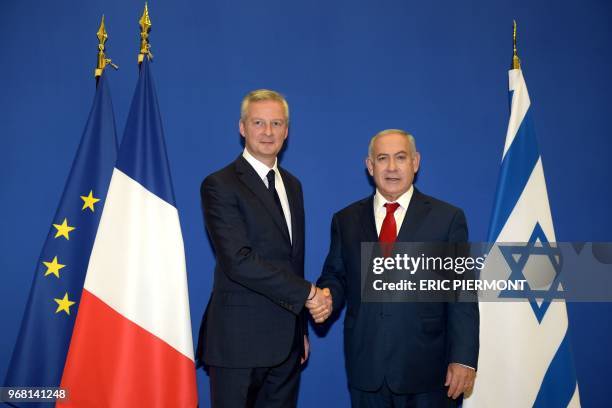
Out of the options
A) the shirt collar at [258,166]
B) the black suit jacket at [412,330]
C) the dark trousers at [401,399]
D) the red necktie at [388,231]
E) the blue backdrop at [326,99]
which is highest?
the blue backdrop at [326,99]

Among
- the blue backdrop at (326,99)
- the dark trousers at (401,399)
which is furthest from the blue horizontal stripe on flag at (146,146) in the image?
the dark trousers at (401,399)

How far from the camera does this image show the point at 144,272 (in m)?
2.55

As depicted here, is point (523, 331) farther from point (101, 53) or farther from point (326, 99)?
point (101, 53)

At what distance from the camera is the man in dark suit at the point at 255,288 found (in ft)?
6.98

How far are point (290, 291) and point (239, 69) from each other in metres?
1.64

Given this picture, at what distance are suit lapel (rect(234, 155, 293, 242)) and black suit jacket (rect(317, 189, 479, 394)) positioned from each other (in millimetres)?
381

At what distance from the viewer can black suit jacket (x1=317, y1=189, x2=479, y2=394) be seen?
212cm

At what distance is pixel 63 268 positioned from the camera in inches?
104

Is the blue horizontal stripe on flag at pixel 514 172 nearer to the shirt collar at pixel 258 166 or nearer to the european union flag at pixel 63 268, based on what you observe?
the shirt collar at pixel 258 166

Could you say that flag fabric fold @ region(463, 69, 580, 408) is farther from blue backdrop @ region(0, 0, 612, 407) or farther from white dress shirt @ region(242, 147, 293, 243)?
white dress shirt @ region(242, 147, 293, 243)

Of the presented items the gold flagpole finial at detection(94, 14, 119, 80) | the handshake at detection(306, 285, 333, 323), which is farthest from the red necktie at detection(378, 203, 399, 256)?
the gold flagpole finial at detection(94, 14, 119, 80)

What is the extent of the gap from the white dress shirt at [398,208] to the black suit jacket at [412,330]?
0.12 ft

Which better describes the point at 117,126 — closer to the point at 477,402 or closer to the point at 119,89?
the point at 119,89

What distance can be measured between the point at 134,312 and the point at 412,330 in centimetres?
142
